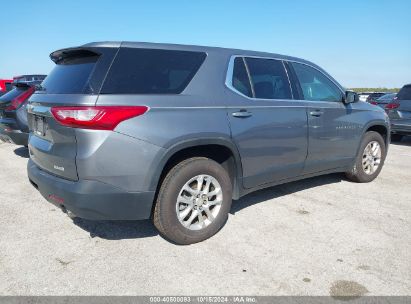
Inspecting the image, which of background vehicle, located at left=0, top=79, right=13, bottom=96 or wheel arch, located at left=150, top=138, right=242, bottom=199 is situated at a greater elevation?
background vehicle, located at left=0, top=79, right=13, bottom=96

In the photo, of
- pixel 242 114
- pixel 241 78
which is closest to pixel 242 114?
pixel 242 114

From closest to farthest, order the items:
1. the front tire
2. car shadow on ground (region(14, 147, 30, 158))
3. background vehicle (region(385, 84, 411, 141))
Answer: the front tire < car shadow on ground (region(14, 147, 30, 158)) < background vehicle (region(385, 84, 411, 141))

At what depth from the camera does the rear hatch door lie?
2816mm

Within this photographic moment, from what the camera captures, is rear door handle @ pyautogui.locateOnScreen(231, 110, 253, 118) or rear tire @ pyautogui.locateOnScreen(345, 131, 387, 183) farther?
rear tire @ pyautogui.locateOnScreen(345, 131, 387, 183)

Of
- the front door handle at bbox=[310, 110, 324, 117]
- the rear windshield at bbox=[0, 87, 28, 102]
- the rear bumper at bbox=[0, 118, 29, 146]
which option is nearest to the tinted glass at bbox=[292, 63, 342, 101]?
the front door handle at bbox=[310, 110, 324, 117]

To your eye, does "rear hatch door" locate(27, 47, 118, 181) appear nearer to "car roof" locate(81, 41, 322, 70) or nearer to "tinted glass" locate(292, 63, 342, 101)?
"car roof" locate(81, 41, 322, 70)

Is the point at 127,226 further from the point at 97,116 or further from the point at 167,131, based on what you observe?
the point at 97,116

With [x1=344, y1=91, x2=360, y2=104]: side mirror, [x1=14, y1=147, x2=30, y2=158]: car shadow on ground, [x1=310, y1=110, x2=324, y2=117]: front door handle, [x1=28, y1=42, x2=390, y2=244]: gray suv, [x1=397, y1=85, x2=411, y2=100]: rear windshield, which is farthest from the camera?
[x1=397, y1=85, x2=411, y2=100]: rear windshield

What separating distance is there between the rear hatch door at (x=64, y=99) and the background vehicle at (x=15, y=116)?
349 centimetres

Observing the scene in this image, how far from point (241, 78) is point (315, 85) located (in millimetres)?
1373

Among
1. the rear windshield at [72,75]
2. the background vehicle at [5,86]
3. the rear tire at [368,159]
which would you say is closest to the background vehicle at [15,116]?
the rear windshield at [72,75]

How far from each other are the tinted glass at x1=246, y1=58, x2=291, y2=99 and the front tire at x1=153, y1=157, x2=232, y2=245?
103cm

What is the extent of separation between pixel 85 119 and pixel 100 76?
38 cm

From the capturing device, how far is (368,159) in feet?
17.9
